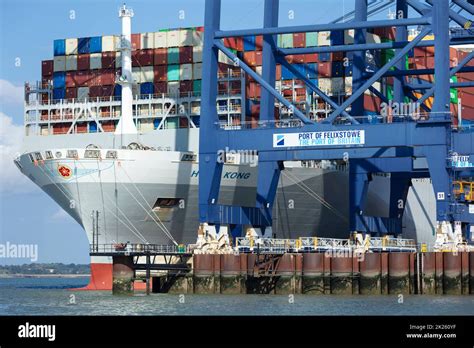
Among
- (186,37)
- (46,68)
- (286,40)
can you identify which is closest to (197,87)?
(186,37)

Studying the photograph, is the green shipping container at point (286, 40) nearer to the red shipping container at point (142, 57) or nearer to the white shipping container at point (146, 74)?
the red shipping container at point (142, 57)

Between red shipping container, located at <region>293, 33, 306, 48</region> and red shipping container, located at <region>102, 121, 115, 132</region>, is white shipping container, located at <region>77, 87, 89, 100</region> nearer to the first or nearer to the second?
red shipping container, located at <region>102, 121, 115, 132</region>

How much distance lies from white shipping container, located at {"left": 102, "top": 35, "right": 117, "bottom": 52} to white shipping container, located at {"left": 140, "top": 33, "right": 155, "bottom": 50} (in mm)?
1651

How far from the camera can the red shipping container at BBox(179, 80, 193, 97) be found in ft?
222

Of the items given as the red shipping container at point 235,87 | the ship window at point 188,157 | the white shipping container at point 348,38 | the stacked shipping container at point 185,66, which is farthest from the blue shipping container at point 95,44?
the white shipping container at point 348,38

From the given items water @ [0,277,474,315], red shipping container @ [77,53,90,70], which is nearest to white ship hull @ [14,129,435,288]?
red shipping container @ [77,53,90,70]

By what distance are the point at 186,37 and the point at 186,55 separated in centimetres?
126

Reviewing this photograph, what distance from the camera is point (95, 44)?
70.5 m

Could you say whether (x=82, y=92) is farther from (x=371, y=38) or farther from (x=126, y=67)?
(x=371, y=38)

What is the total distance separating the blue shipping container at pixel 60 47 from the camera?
7088 centimetres

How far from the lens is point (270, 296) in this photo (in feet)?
Result: 169

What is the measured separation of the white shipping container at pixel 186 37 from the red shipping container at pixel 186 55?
31cm
